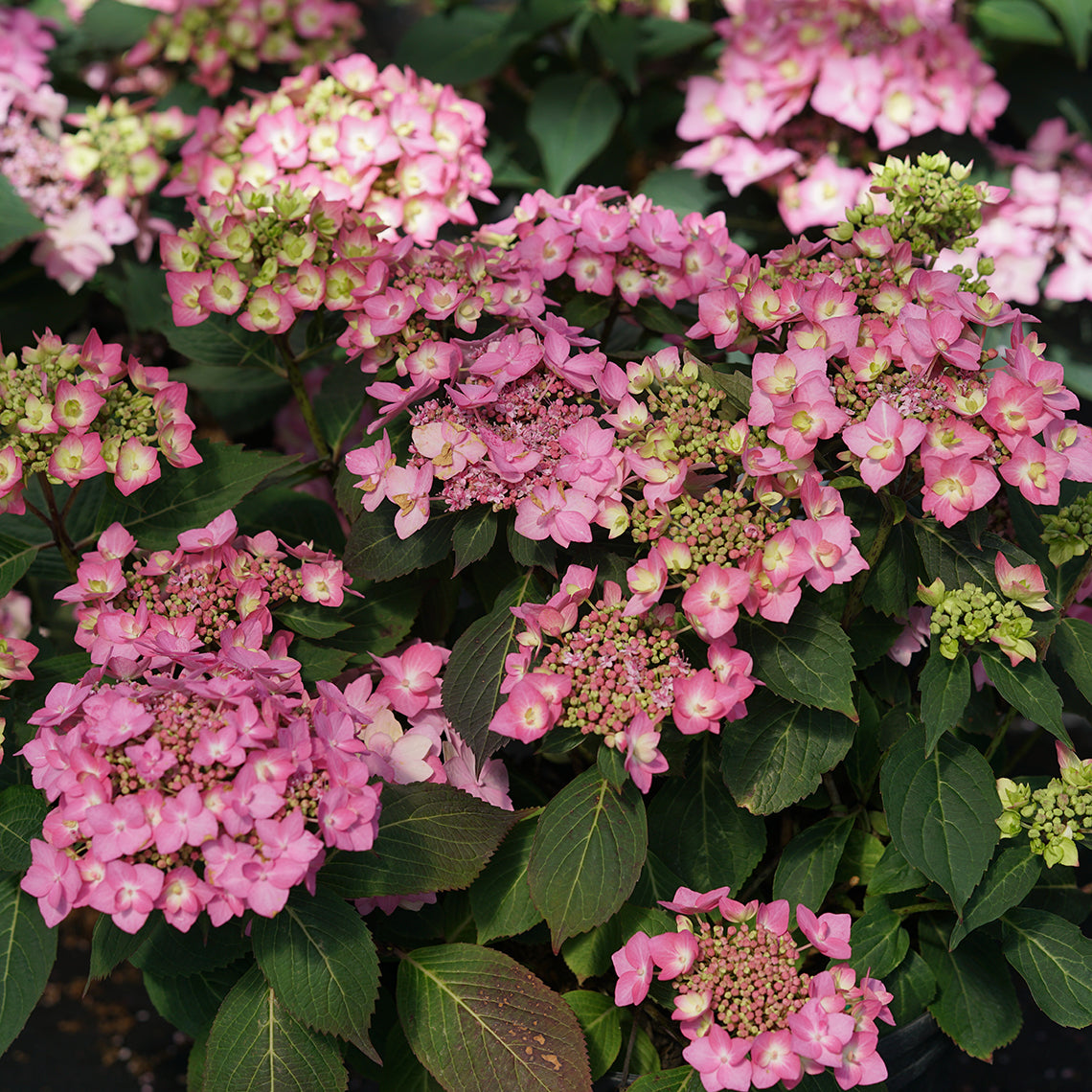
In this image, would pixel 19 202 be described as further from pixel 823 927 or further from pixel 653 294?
pixel 823 927

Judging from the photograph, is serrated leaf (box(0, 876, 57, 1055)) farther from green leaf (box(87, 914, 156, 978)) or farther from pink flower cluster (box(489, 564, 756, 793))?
Answer: pink flower cluster (box(489, 564, 756, 793))

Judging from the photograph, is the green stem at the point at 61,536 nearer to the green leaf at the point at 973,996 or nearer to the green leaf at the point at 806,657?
the green leaf at the point at 806,657

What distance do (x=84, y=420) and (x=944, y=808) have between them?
2.36 ft

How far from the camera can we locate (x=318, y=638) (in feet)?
3.30

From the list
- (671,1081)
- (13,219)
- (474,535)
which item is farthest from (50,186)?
(671,1081)

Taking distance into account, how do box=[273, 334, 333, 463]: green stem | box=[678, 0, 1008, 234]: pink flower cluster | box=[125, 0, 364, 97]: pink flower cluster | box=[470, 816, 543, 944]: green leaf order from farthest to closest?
box=[125, 0, 364, 97]: pink flower cluster < box=[678, 0, 1008, 234]: pink flower cluster < box=[273, 334, 333, 463]: green stem < box=[470, 816, 543, 944]: green leaf

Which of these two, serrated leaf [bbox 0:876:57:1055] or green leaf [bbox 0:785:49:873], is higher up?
green leaf [bbox 0:785:49:873]

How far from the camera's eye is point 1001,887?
0.86 m

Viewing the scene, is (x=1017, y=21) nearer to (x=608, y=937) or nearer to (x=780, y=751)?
(x=780, y=751)

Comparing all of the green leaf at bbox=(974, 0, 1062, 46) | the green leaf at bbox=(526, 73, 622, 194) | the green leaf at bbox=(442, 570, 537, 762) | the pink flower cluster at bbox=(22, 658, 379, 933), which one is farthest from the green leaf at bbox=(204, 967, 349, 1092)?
the green leaf at bbox=(974, 0, 1062, 46)

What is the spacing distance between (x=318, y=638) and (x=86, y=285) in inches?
41.0

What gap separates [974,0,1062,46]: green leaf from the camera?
6.06 ft

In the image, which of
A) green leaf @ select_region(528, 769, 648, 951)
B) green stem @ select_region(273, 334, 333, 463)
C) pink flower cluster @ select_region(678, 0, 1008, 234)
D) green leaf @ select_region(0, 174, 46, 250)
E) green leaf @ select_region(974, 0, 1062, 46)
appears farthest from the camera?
green leaf @ select_region(974, 0, 1062, 46)

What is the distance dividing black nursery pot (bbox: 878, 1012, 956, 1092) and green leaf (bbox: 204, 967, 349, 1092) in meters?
0.45
